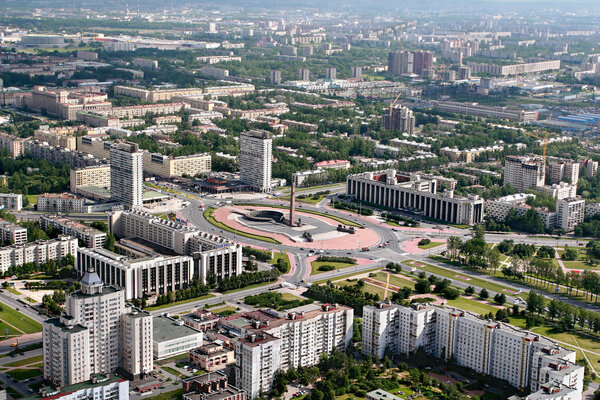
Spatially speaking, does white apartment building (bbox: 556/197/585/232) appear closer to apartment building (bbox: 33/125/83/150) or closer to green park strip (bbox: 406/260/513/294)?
green park strip (bbox: 406/260/513/294)

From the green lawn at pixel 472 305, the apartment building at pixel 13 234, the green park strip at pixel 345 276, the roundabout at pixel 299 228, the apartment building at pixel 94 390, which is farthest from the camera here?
the roundabout at pixel 299 228

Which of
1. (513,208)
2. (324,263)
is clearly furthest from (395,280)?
(513,208)

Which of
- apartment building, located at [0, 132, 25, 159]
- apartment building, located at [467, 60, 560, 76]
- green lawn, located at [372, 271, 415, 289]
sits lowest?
green lawn, located at [372, 271, 415, 289]

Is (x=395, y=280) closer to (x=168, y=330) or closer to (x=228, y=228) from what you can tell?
(x=228, y=228)

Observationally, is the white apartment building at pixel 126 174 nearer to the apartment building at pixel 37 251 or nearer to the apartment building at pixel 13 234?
the apartment building at pixel 13 234

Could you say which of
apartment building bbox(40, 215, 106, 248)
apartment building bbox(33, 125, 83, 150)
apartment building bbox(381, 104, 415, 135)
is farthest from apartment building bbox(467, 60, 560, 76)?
apartment building bbox(40, 215, 106, 248)

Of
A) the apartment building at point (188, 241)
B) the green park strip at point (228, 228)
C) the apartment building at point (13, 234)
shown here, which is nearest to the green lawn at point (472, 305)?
the apartment building at point (188, 241)

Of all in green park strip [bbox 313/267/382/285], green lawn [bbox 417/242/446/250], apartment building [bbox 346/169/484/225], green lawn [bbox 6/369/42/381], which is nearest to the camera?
green lawn [bbox 6/369/42/381]
